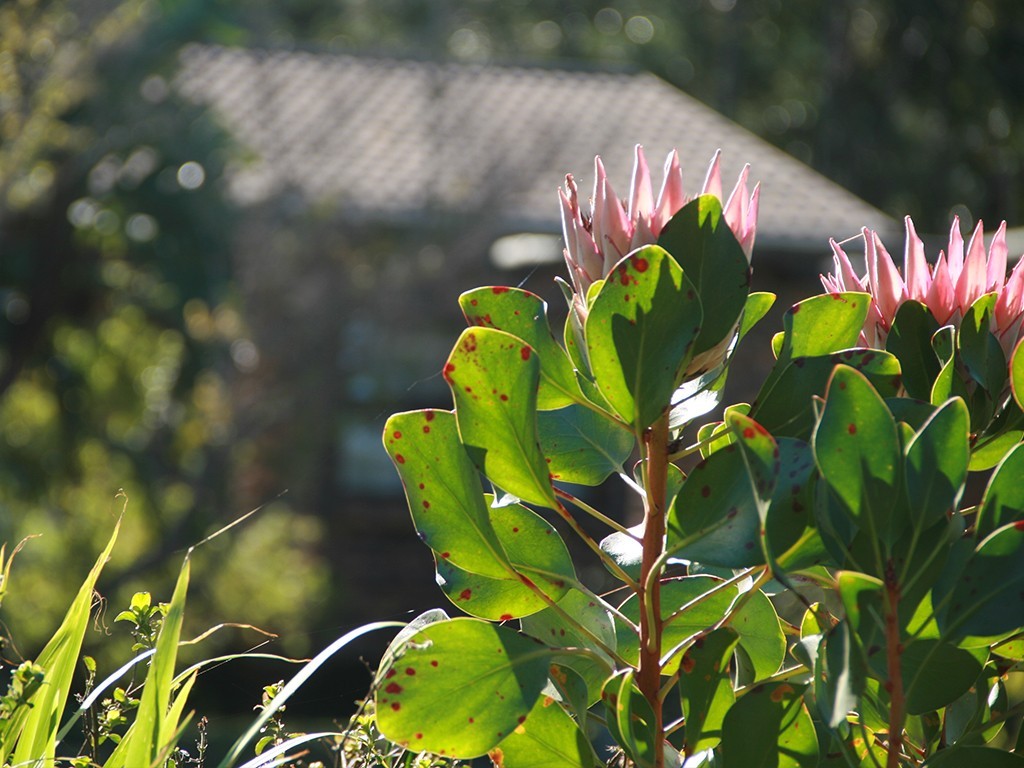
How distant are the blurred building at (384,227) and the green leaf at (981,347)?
6562 millimetres

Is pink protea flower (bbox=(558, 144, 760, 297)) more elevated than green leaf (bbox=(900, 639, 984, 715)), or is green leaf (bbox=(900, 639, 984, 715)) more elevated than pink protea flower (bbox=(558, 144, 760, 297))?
pink protea flower (bbox=(558, 144, 760, 297))

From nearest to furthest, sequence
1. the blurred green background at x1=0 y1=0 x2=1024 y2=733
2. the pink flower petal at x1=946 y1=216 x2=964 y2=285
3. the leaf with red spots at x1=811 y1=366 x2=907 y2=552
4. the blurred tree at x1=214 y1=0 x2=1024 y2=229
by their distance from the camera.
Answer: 1. the leaf with red spots at x1=811 y1=366 x2=907 y2=552
2. the pink flower petal at x1=946 y1=216 x2=964 y2=285
3. the blurred green background at x1=0 y1=0 x2=1024 y2=733
4. the blurred tree at x1=214 y1=0 x2=1024 y2=229

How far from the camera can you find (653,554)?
92 cm

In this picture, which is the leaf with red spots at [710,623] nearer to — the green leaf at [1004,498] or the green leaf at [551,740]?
the green leaf at [551,740]

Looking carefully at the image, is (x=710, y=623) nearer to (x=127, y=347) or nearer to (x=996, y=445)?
(x=996, y=445)

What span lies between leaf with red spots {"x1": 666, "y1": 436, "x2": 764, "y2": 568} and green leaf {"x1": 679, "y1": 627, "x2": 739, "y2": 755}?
75mm

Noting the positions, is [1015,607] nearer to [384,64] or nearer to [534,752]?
[534,752]

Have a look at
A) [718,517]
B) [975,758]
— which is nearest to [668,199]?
[718,517]

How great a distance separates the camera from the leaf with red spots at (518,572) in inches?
36.5

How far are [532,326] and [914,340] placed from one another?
34 cm

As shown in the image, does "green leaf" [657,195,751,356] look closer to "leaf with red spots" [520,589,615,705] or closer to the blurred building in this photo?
"leaf with red spots" [520,589,615,705]

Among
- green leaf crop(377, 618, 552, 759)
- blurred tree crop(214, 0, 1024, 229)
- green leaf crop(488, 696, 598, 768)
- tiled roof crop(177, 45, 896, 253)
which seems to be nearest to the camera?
green leaf crop(377, 618, 552, 759)

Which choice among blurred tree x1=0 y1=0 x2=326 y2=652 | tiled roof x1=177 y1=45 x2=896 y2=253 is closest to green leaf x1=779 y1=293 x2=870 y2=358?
blurred tree x1=0 y1=0 x2=326 y2=652

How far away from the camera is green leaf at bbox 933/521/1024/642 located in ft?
2.42
